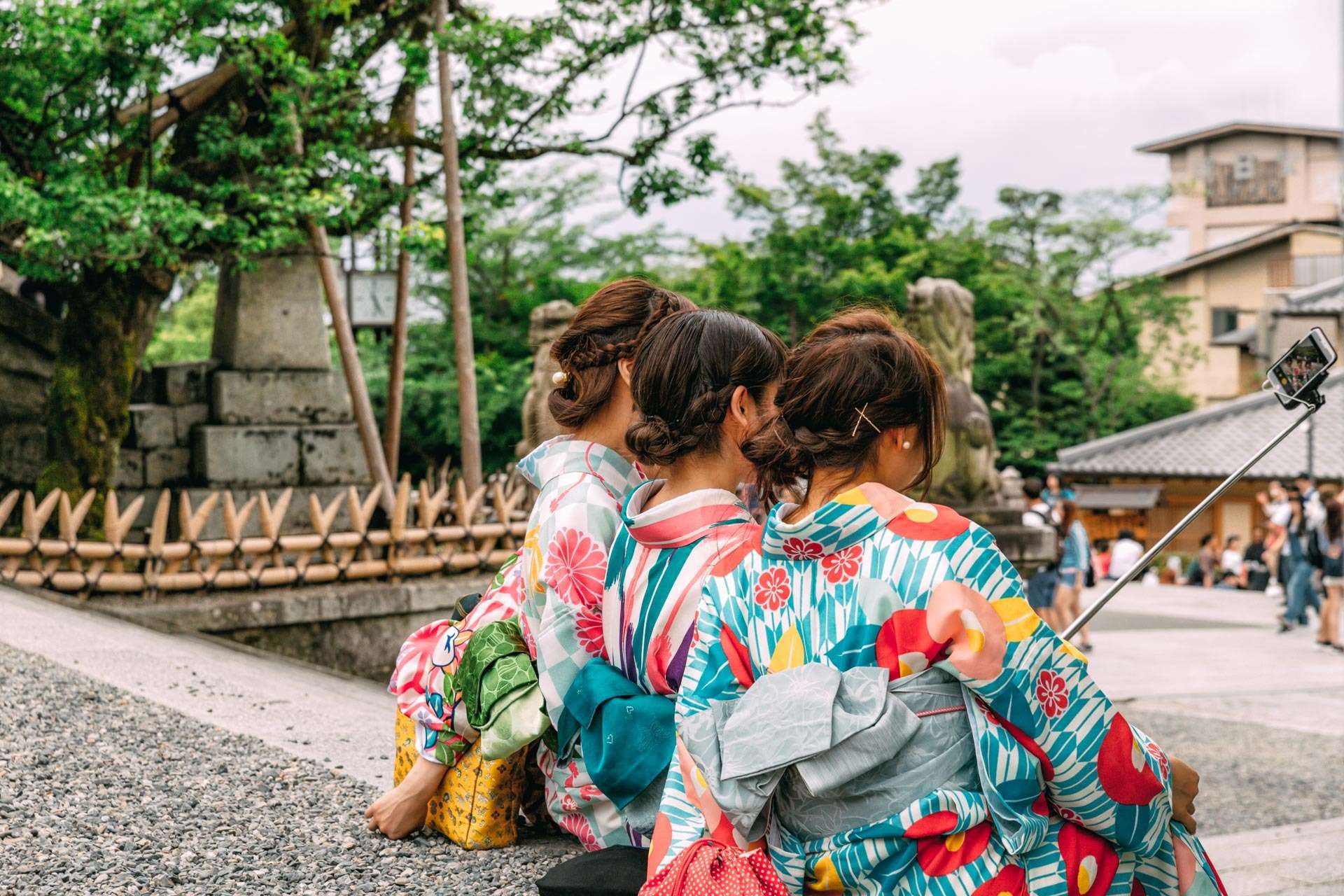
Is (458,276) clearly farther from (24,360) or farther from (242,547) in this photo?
(24,360)

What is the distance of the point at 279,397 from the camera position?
32.4 feet

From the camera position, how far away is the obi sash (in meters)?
1.82

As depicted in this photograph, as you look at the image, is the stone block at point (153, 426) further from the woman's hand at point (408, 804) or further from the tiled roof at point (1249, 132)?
the tiled roof at point (1249, 132)

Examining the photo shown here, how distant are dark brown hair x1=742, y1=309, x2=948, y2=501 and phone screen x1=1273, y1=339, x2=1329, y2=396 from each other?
101cm

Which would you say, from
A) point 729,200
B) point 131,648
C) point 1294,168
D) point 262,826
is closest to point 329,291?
point 131,648

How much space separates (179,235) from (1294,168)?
119 ft

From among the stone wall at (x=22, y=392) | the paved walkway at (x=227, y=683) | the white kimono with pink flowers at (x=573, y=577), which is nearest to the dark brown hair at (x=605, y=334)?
the white kimono with pink flowers at (x=573, y=577)

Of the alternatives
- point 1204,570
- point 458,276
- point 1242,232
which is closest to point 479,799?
point 458,276

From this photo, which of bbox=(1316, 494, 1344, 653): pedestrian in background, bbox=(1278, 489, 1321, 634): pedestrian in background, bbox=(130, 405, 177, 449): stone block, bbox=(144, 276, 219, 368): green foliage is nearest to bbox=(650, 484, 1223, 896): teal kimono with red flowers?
bbox=(130, 405, 177, 449): stone block

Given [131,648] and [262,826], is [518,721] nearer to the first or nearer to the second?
[262,826]

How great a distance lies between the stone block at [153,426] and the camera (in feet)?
31.5

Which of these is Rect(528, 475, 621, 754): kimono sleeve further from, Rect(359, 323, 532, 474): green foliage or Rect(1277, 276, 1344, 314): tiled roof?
Rect(1277, 276, 1344, 314): tiled roof

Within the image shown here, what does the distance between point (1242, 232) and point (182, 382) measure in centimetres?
3503

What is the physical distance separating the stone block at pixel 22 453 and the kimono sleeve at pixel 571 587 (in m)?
8.83
